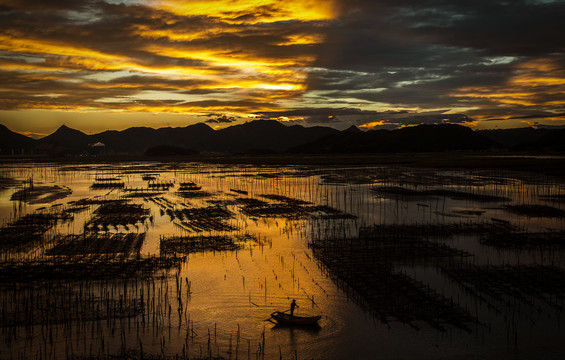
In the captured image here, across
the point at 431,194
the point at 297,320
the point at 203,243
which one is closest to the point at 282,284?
the point at 297,320

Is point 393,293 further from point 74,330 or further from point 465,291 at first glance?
point 74,330

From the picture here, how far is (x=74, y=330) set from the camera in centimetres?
1198

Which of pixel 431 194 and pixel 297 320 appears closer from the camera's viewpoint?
pixel 297 320

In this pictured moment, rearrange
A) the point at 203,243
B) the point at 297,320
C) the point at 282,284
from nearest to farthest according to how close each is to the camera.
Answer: the point at 297,320, the point at 282,284, the point at 203,243

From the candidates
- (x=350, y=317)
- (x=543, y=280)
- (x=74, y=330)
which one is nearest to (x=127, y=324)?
(x=74, y=330)

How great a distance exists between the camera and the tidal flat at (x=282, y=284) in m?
11.4

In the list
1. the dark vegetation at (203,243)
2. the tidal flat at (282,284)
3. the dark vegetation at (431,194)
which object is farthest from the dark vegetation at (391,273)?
the dark vegetation at (431,194)

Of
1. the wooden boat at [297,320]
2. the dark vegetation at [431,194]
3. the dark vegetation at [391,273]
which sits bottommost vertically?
the wooden boat at [297,320]

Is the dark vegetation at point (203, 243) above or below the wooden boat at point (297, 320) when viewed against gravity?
above

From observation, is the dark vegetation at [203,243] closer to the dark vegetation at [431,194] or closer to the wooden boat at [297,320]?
the wooden boat at [297,320]

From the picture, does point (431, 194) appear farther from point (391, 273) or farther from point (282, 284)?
point (282, 284)

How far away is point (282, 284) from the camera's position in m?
16.0

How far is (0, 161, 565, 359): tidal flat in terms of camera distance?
1140 cm

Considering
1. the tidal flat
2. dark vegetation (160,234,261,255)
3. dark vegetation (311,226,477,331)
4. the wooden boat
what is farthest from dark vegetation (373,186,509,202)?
the wooden boat
